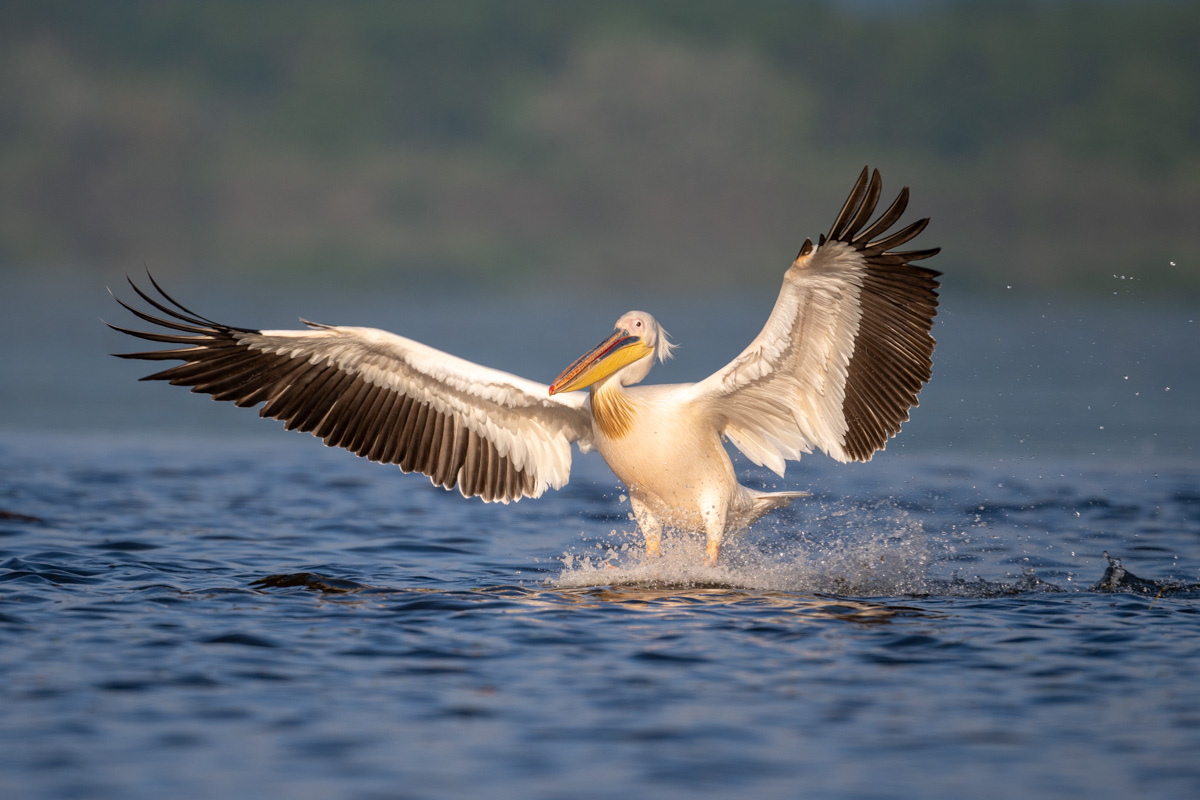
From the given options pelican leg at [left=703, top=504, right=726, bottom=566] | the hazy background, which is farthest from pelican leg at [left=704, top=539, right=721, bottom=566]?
the hazy background

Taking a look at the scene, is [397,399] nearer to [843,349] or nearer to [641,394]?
[641,394]

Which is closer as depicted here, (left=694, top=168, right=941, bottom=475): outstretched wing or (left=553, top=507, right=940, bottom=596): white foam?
(left=694, top=168, right=941, bottom=475): outstretched wing

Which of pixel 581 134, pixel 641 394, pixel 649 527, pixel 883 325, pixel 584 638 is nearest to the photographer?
pixel 584 638

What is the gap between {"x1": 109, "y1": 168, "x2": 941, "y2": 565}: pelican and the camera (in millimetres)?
7410

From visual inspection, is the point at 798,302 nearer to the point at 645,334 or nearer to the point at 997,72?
the point at 645,334

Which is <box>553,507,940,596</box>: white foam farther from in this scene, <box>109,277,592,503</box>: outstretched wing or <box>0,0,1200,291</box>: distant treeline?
<box>0,0,1200,291</box>: distant treeline

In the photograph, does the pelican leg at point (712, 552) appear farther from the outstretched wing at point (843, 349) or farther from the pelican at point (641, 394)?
the outstretched wing at point (843, 349)

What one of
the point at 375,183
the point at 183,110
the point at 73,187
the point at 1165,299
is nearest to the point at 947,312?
the point at 1165,299

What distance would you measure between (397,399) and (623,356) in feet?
4.36

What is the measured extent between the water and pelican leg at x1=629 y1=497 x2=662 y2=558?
0.34 feet

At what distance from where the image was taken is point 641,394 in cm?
807

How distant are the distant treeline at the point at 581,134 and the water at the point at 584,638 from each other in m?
26.0

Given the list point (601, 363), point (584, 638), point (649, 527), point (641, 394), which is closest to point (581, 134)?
point (649, 527)

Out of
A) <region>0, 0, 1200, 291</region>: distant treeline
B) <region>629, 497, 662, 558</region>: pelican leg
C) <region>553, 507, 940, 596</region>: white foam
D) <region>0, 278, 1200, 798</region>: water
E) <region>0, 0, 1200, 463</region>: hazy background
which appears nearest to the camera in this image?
<region>0, 278, 1200, 798</region>: water
